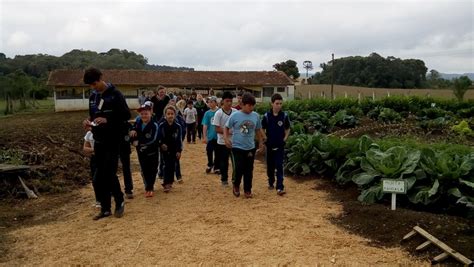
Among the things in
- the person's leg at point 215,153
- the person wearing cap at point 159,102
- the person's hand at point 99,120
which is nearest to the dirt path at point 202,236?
the person's hand at point 99,120

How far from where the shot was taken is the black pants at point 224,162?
770 centimetres

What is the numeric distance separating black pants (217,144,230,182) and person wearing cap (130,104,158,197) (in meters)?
1.27

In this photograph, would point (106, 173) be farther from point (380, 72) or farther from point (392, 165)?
point (380, 72)

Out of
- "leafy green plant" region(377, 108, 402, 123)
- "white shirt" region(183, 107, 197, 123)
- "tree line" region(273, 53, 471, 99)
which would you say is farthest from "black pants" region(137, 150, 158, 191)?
"tree line" region(273, 53, 471, 99)

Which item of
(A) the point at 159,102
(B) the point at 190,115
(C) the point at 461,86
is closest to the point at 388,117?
(B) the point at 190,115

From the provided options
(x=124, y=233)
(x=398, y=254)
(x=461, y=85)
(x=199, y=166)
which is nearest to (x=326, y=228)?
(x=398, y=254)

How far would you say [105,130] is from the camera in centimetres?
563

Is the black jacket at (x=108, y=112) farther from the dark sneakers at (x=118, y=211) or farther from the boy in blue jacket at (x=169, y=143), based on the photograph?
the boy in blue jacket at (x=169, y=143)

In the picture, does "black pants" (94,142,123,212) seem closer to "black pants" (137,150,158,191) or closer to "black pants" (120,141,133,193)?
"black pants" (120,141,133,193)

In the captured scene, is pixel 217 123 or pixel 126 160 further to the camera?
pixel 217 123

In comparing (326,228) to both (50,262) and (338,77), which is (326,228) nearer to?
(50,262)

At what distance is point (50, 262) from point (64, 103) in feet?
122

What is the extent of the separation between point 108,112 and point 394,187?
3.60 metres

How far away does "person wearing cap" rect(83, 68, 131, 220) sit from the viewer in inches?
220
